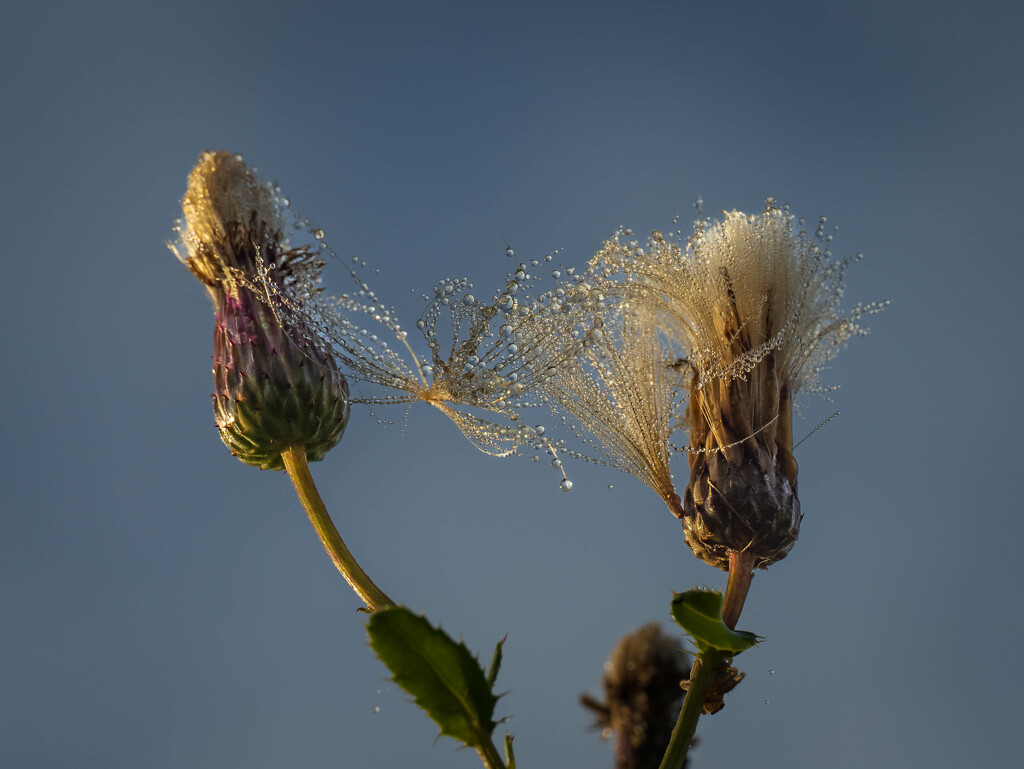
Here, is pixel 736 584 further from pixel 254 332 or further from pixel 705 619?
pixel 254 332

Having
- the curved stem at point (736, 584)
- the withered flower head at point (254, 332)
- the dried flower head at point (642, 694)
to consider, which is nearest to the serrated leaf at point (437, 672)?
the dried flower head at point (642, 694)

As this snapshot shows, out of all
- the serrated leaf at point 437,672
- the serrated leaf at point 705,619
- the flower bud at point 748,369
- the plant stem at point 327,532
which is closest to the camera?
the serrated leaf at point 437,672

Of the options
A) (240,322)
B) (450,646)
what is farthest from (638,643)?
(240,322)

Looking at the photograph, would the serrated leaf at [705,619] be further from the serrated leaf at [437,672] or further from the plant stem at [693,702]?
the serrated leaf at [437,672]

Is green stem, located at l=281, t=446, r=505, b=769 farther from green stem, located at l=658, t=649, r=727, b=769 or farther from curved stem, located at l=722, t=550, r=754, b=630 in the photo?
curved stem, located at l=722, t=550, r=754, b=630

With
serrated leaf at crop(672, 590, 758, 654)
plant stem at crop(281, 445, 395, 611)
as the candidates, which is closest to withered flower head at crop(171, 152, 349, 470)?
plant stem at crop(281, 445, 395, 611)

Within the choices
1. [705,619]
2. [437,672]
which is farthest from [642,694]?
[437,672]

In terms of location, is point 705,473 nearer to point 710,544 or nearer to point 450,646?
point 710,544
